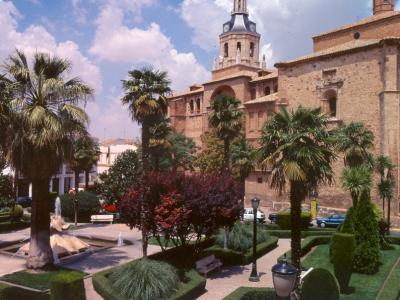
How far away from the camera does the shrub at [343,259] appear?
14.9m

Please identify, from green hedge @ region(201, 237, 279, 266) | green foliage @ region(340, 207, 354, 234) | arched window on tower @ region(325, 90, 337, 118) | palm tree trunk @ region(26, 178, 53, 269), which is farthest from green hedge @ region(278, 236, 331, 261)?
arched window on tower @ region(325, 90, 337, 118)

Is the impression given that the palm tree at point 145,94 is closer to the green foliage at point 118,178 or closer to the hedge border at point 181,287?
the hedge border at point 181,287

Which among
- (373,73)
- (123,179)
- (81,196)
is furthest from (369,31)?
(81,196)

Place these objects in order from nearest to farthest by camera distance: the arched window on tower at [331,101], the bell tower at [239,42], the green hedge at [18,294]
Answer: the green hedge at [18,294] < the arched window on tower at [331,101] < the bell tower at [239,42]

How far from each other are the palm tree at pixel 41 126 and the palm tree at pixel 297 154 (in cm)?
710

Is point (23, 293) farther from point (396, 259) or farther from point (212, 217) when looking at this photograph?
point (396, 259)

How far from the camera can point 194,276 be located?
15156 mm

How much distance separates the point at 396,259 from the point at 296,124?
9652 millimetres

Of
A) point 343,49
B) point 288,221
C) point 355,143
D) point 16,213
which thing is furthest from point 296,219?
point 343,49

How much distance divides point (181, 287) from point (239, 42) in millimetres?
54084

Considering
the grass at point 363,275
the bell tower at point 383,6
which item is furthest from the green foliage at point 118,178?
the bell tower at point 383,6

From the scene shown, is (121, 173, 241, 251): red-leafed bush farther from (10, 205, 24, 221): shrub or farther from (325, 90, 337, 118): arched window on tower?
(325, 90, 337, 118): arched window on tower

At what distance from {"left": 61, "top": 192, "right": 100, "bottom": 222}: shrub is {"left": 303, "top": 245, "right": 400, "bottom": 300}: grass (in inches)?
702

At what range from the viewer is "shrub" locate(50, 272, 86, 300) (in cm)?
1088
